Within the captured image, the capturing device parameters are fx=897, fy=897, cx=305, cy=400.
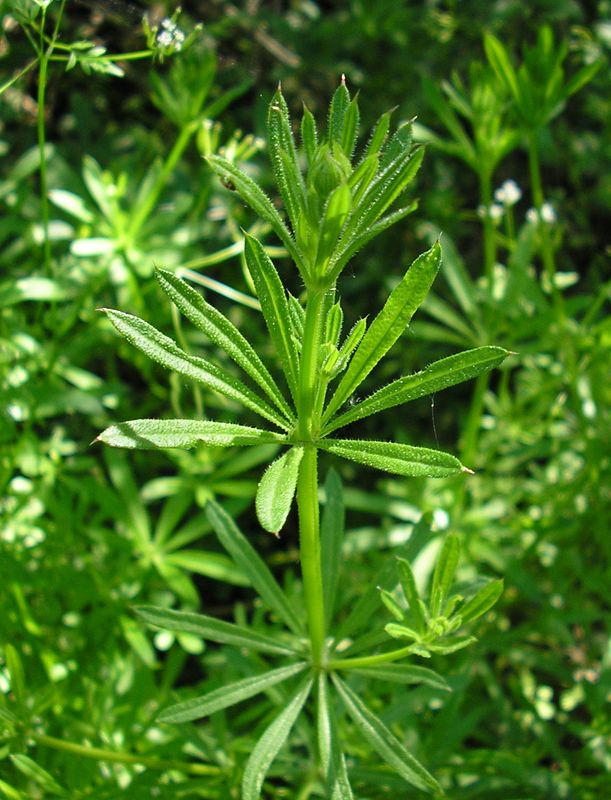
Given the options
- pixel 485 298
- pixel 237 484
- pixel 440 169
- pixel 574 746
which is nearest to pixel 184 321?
pixel 237 484

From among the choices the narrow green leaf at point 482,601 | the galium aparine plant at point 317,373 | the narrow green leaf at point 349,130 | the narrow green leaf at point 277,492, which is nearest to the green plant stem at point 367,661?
the galium aparine plant at point 317,373

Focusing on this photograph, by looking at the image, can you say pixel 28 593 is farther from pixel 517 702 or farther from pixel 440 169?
pixel 440 169

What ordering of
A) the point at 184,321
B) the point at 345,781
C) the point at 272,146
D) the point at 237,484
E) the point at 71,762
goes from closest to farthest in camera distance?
the point at 272,146 → the point at 345,781 → the point at 71,762 → the point at 237,484 → the point at 184,321

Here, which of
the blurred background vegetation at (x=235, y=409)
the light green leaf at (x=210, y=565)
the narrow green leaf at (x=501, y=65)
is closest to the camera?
the blurred background vegetation at (x=235, y=409)

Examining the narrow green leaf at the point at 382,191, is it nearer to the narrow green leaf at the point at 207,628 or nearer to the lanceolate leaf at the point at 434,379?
the lanceolate leaf at the point at 434,379

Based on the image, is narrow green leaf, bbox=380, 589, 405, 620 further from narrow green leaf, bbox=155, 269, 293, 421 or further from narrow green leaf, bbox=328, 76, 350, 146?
narrow green leaf, bbox=328, 76, 350, 146

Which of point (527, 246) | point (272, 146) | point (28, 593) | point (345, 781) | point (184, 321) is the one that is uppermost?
point (527, 246)

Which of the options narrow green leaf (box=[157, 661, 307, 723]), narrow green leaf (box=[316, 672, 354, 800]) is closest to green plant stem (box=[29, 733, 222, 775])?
narrow green leaf (box=[157, 661, 307, 723])
